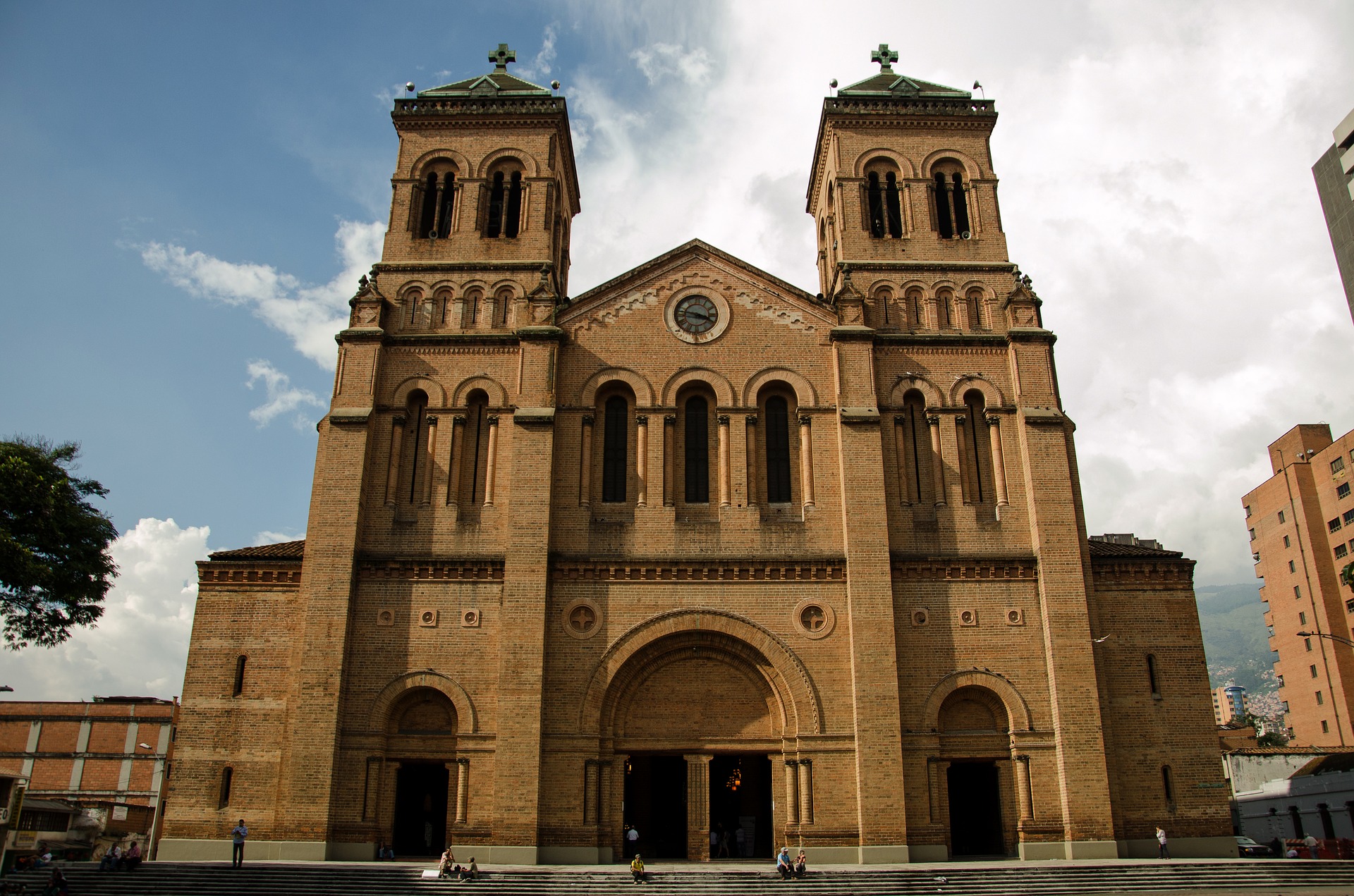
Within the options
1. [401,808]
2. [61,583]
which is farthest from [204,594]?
[401,808]

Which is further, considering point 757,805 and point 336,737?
point 757,805

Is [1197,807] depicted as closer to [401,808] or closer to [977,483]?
[977,483]

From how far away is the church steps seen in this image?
2261 centimetres

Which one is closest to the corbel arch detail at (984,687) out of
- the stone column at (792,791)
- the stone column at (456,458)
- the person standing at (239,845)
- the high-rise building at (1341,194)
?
the stone column at (792,791)

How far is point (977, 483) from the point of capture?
96.6 feet

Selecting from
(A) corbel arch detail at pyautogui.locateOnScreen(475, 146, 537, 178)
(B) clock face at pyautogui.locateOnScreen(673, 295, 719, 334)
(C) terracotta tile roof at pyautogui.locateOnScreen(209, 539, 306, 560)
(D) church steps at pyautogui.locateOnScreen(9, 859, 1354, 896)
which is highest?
(A) corbel arch detail at pyautogui.locateOnScreen(475, 146, 537, 178)

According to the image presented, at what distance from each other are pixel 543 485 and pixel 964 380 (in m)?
13.4

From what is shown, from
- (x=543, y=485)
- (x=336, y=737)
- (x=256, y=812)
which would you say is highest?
(x=543, y=485)

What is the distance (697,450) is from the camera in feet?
98.1

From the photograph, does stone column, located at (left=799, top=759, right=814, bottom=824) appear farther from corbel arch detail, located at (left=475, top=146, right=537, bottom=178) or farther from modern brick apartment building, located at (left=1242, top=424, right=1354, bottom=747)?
modern brick apartment building, located at (left=1242, top=424, right=1354, bottom=747)

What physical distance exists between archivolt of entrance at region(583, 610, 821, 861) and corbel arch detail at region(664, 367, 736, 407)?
21.4 feet

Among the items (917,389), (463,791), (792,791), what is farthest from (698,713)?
(917,389)

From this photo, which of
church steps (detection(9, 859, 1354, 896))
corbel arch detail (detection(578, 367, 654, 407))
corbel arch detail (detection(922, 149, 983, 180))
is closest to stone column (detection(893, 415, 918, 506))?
corbel arch detail (detection(578, 367, 654, 407))

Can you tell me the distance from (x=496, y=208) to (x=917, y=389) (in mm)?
15753
